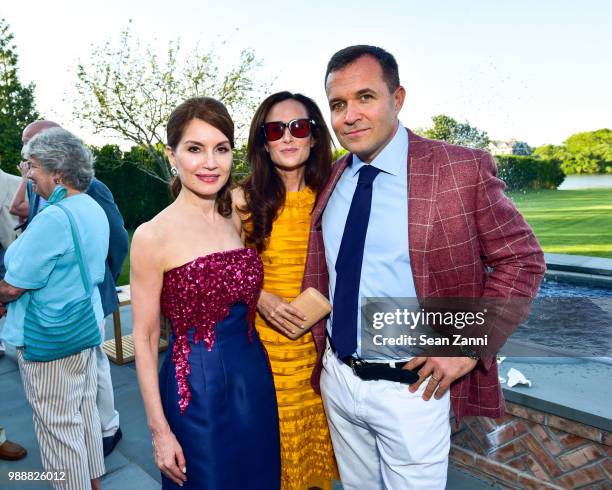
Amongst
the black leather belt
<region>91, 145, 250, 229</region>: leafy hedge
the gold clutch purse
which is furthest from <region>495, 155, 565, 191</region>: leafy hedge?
the black leather belt

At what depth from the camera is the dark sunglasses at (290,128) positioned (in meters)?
2.51

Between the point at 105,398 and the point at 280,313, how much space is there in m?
2.19

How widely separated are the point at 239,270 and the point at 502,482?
8.02 feet

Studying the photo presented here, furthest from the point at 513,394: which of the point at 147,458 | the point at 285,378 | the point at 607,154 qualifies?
the point at 607,154

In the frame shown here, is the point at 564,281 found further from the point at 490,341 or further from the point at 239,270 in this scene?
the point at 239,270

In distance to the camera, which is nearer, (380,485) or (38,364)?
(380,485)

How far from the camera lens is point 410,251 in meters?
1.86

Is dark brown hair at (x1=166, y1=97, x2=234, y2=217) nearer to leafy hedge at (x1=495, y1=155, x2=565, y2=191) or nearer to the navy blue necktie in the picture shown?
the navy blue necktie

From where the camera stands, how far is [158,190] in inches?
727

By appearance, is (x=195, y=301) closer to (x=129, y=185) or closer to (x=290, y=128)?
(x=290, y=128)

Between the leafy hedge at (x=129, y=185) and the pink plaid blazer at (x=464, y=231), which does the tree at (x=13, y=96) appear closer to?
the leafy hedge at (x=129, y=185)

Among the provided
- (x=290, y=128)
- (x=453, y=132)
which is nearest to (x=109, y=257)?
(x=290, y=128)

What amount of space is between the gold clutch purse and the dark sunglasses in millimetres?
953

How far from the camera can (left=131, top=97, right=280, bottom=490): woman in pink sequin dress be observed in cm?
191
